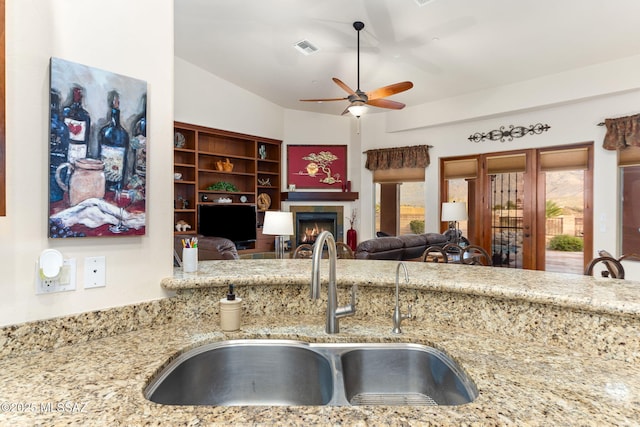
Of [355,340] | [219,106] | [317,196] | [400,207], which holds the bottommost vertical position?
[355,340]

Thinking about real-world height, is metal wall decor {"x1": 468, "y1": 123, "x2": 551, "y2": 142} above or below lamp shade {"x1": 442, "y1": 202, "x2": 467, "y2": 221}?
above

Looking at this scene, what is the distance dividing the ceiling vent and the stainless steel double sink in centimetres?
418

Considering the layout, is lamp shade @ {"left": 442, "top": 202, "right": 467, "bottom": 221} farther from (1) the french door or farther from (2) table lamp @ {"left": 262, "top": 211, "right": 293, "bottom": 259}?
(2) table lamp @ {"left": 262, "top": 211, "right": 293, "bottom": 259}

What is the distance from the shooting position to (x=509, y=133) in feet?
18.5

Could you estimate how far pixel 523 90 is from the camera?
524cm

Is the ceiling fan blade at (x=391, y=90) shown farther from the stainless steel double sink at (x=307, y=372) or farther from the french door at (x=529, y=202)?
the stainless steel double sink at (x=307, y=372)

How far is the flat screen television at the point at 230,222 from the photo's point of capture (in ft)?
19.8

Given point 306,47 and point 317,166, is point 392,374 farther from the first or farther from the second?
point 317,166

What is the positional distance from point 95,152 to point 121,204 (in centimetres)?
18

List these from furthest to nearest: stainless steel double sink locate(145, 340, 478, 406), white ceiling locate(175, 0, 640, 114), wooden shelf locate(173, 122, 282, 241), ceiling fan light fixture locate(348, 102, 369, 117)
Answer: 1. wooden shelf locate(173, 122, 282, 241)
2. ceiling fan light fixture locate(348, 102, 369, 117)
3. white ceiling locate(175, 0, 640, 114)
4. stainless steel double sink locate(145, 340, 478, 406)

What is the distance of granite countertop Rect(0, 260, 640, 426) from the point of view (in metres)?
0.73

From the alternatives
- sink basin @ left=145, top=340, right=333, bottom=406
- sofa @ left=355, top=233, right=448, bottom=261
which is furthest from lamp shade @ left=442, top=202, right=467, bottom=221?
sink basin @ left=145, top=340, right=333, bottom=406

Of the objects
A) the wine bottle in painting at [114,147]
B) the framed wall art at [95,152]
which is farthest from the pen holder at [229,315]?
the wine bottle in painting at [114,147]

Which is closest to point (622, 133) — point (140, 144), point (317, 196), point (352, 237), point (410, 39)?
point (410, 39)
